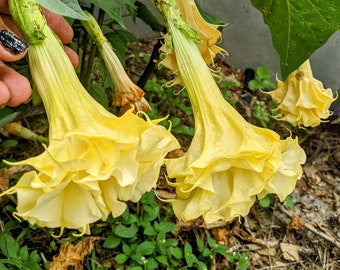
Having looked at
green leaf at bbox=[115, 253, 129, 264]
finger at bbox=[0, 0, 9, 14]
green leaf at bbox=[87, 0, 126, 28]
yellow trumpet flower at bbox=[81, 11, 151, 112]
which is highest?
green leaf at bbox=[87, 0, 126, 28]

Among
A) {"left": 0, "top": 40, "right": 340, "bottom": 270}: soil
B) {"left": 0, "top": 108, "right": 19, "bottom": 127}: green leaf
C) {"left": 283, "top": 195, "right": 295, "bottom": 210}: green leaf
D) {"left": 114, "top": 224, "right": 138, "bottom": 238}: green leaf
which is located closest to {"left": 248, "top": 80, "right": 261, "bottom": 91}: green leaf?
{"left": 0, "top": 40, "right": 340, "bottom": 270}: soil

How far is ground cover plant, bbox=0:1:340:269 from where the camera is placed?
682 mm

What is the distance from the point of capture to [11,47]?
876 millimetres

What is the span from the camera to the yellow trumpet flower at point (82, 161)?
0.65 metres

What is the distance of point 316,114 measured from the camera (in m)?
1.37

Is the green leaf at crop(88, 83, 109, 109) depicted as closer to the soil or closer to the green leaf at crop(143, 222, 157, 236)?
the soil

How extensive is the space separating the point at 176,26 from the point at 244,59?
162 centimetres

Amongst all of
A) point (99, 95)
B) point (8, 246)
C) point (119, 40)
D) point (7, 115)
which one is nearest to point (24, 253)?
point (8, 246)

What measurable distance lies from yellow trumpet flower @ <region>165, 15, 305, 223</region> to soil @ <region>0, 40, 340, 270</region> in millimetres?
777

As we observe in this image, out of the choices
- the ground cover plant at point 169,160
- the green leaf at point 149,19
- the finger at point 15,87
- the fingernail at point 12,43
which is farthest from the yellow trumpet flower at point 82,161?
the green leaf at point 149,19

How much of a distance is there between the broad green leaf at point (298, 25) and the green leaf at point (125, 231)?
2.02 feet

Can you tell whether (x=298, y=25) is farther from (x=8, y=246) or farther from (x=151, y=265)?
(x=8, y=246)

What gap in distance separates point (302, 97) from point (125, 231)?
0.55 m

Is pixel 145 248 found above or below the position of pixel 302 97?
below
